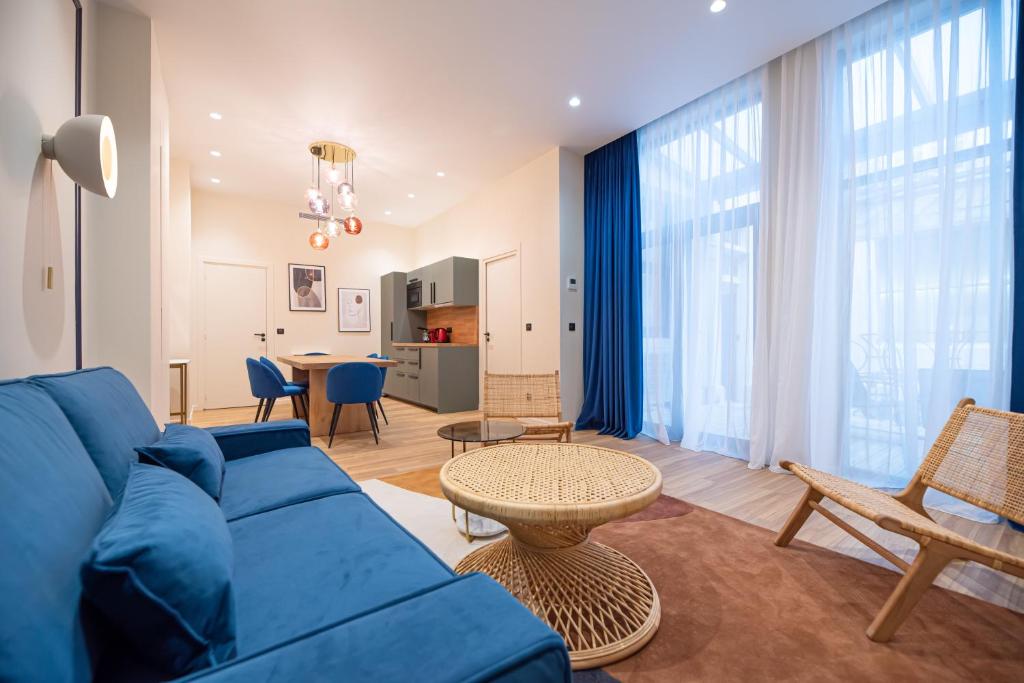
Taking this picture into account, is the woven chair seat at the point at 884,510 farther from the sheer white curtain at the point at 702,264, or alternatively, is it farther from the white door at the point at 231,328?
the white door at the point at 231,328

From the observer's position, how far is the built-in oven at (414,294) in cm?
659

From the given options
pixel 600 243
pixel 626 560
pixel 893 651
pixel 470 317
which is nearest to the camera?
pixel 893 651

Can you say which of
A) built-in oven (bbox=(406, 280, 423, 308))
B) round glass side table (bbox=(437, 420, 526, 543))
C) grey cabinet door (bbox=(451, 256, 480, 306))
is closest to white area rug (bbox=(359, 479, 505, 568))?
round glass side table (bbox=(437, 420, 526, 543))

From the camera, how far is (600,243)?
4426mm

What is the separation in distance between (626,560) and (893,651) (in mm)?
815

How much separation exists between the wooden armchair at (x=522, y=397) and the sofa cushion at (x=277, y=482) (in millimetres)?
1377

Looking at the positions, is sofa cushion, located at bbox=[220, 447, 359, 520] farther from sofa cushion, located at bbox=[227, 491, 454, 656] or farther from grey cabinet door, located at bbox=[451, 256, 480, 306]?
grey cabinet door, located at bbox=[451, 256, 480, 306]

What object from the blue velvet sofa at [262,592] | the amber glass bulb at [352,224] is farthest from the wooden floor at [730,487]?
the amber glass bulb at [352,224]

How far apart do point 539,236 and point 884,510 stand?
A: 3.82 m

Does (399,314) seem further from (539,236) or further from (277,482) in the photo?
(277,482)

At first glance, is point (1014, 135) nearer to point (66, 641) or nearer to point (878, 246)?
point (878, 246)

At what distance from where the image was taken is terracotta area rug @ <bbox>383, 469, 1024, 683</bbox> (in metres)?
1.24

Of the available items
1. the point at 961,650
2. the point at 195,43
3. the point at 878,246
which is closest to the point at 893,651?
the point at 961,650

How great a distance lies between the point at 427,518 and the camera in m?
2.25
